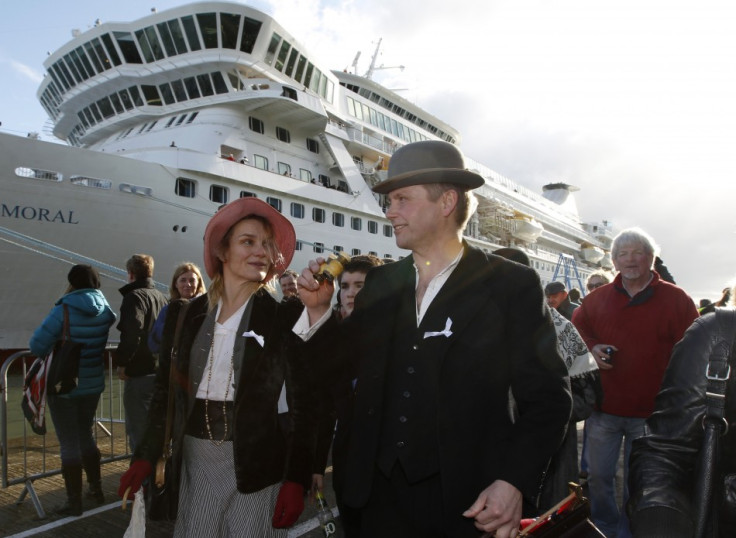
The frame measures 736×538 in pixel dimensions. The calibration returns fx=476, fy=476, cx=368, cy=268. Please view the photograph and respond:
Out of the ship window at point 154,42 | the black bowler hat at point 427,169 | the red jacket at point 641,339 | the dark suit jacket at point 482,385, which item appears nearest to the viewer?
the dark suit jacket at point 482,385

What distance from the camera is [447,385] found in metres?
1.74

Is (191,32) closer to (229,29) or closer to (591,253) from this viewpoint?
(229,29)

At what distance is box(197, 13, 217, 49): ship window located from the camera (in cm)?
1559

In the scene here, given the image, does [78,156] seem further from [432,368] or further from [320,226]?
[432,368]

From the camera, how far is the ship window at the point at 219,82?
16422mm

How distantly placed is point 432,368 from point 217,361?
3.64ft

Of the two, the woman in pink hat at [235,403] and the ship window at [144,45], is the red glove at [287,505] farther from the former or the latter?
the ship window at [144,45]

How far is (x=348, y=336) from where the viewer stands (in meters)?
2.15

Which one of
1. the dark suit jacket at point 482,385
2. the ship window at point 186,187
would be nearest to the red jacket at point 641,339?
the dark suit jacket at point 482,385

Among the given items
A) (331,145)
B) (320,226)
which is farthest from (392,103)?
(320,226)

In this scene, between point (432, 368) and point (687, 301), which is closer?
point (432, 368)

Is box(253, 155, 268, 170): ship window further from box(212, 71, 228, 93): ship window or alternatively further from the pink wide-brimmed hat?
the pink wide-brimmed hat

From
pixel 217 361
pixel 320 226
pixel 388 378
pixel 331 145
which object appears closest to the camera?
pixel 388 378

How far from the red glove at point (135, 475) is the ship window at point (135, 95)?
59.2ft
